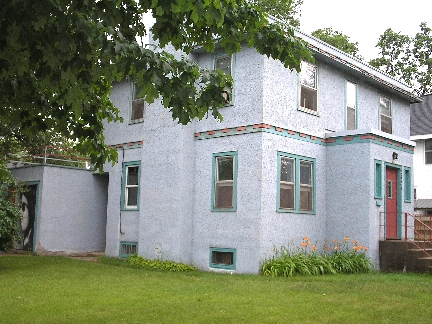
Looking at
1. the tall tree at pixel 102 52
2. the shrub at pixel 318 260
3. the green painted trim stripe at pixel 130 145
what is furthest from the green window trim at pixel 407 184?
the tall tree at pixel 102 52

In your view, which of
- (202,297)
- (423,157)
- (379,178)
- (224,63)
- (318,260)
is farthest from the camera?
(423,157)

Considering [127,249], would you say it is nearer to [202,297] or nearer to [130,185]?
[130,185]

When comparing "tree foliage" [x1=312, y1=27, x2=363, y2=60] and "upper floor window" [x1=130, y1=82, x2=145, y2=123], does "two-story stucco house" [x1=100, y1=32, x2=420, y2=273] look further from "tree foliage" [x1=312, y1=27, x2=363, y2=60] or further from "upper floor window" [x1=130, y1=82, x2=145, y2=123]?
"tree foliage" [x1=312, y1=27, x2=363, y2=60]

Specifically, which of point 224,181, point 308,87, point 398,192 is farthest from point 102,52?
point 398,192

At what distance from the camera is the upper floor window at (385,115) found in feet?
60.7

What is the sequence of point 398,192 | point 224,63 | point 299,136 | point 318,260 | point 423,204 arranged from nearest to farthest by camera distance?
1. point 318,260
2. point 299,136
3. point 224,63
4. point 398,192
5. point 423,204

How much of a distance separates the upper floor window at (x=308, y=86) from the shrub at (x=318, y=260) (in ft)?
12.7

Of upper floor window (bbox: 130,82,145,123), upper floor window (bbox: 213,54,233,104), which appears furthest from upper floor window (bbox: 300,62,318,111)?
upper floor window (bbox: 130,82,145,123)

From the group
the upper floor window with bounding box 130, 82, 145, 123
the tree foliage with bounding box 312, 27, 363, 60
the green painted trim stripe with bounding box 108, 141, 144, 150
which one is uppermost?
the tree foliage with bounding box 312, 27, 363, 60

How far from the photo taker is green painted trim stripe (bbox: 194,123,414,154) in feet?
46.4

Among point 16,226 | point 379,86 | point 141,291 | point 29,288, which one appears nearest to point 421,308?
point 141,291

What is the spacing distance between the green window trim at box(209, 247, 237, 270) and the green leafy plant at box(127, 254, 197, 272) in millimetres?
590

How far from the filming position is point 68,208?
18719mm

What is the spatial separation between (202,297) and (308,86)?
8061mm
